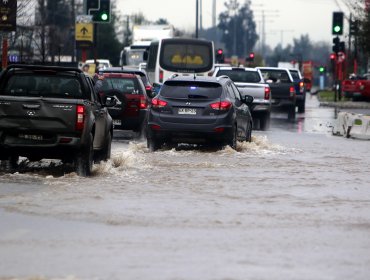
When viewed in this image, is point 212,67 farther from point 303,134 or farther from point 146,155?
point 146,155

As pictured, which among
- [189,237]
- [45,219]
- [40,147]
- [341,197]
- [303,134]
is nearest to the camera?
[189,237]

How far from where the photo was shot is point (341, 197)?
1672 centimetres

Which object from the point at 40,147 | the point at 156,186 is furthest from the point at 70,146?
the point at 156,186

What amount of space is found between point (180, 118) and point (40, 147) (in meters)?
6.91

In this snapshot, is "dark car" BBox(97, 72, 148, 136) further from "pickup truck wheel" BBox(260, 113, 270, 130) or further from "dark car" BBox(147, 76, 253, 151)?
"pickup truck wheel" BBox(260, 113, 270, 130)

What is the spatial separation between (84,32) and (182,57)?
4.18m

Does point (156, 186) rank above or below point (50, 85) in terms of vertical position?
below

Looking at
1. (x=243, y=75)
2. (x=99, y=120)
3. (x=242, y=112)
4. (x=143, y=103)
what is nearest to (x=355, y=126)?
(x=243, y=75)

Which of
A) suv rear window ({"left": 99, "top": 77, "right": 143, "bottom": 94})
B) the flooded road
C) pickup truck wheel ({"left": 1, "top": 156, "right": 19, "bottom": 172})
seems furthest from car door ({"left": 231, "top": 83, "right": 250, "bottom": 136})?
pickup truck wheel ({"left": 1, "top": 156, "right": 19, "bottom": 172})

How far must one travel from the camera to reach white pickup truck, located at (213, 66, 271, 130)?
37.9 m

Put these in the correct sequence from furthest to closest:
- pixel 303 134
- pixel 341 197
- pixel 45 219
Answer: pixel 303 134 < pixel 341 197 < pixel 45 219

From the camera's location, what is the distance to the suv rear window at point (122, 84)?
31.9m

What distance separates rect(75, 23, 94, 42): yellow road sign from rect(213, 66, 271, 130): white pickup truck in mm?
12185

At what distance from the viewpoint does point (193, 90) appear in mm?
25359
